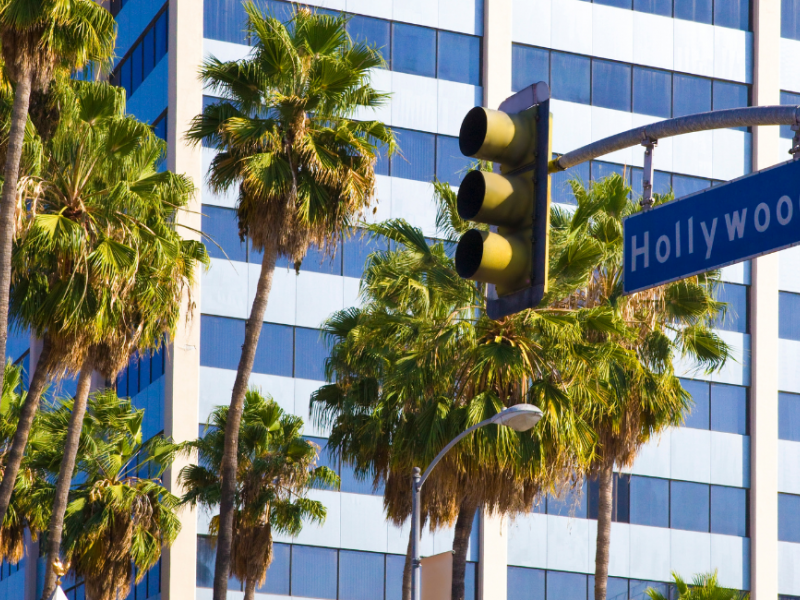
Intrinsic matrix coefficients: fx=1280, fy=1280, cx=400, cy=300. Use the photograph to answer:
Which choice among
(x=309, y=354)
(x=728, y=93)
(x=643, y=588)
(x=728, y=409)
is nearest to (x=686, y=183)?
(x=728, y=93)

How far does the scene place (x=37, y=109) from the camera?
2358cm

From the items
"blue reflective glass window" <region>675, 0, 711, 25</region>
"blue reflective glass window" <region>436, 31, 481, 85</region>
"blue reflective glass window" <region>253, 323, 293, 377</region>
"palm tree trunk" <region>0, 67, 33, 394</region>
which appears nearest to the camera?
"palm tree trunk" <region>0, 67, 33, 394</region>

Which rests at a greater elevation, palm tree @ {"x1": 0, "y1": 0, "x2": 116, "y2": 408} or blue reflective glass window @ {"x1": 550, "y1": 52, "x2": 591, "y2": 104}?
blue reflective glass window @ {"x1": 550, "y1": 52, "x2": 591, "y2": 104}

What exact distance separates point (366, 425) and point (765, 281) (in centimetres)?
1973

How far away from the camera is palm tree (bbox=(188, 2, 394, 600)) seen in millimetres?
23375

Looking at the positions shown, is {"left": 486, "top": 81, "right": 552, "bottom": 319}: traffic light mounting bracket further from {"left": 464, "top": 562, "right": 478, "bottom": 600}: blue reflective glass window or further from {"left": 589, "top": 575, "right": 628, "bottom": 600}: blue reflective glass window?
{"left": 589, "top": 575, "right": 628, "bottom": 600}: blue reflective glass window

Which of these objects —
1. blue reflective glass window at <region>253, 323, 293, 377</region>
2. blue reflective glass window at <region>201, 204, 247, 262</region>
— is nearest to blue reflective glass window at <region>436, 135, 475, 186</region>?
blue reflective glass window at <region>201, 204, 247, 262</region>

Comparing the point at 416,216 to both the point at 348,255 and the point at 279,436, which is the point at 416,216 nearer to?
the point at 348,255

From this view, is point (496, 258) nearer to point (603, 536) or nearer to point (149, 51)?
point (603, 536)

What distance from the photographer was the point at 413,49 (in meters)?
37.5

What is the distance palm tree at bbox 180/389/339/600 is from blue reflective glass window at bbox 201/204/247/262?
6.60 m

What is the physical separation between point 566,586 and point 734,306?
10.4m

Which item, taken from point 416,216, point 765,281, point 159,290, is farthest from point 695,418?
point 159,290

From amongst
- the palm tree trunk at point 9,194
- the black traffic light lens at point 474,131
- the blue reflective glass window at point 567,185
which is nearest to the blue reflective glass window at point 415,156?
the blue reflective glass window at point 567,185
